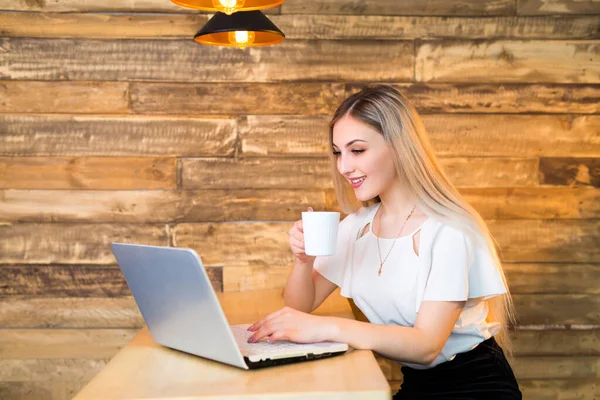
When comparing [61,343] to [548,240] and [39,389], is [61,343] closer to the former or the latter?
[39,389]

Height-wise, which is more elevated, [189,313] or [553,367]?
[189,313]

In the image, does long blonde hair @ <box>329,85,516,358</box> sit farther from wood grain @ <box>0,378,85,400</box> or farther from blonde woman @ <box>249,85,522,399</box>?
wood grain @ <box>0,378,85,400</box>

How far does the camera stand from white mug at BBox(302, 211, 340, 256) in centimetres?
151

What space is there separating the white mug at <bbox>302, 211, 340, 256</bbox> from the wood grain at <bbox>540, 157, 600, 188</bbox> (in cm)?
145

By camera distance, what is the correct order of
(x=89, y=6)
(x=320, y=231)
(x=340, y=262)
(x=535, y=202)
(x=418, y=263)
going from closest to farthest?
(x=320, y=231) < (x=418, y=263) < (x=340, y=262) < (x=89, y=6) < (x=535, y=202)

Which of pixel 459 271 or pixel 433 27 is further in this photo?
pixel 433 27

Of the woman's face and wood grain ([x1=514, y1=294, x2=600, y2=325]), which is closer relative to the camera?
the woman's face

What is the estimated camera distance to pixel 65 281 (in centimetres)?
267

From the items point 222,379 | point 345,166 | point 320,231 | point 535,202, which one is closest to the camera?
point 222,379

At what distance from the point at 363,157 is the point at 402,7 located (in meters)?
1.05

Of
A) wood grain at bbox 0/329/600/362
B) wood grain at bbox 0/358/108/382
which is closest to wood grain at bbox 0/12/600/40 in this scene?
wood grain at bbox 0/329/600/362

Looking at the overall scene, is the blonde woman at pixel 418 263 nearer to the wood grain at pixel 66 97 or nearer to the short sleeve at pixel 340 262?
the short sleeve at pixel 340 262

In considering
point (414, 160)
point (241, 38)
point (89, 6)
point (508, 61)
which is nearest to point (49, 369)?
point (89, 6)

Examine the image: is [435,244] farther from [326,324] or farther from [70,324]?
[70,324]
